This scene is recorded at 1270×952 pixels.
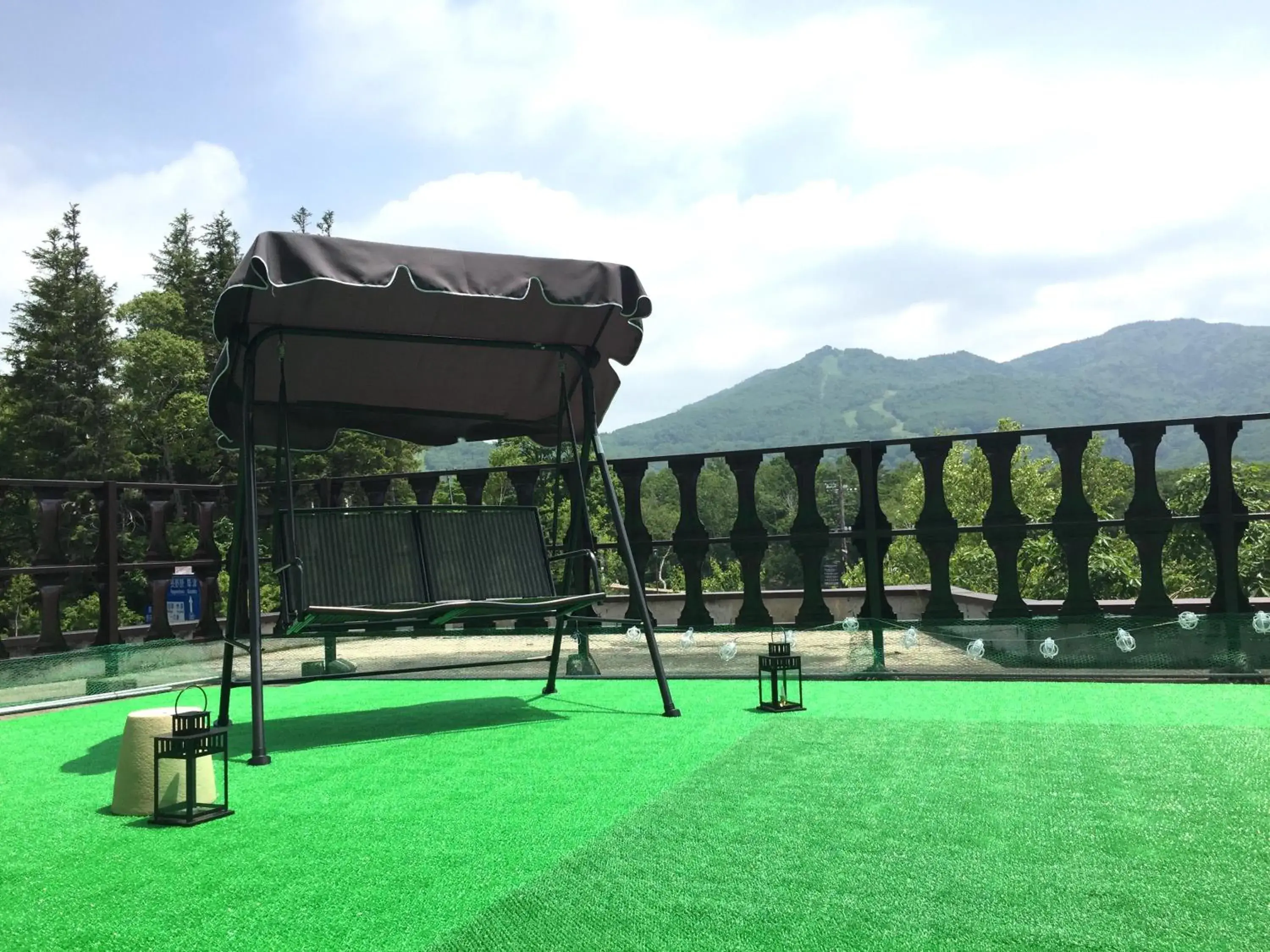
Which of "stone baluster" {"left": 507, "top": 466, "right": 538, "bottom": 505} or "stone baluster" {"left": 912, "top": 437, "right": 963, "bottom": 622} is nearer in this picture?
"stone baluster" {"left": 912, "top": 437, "right": 963, "bottom": 622}

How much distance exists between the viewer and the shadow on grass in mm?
4832

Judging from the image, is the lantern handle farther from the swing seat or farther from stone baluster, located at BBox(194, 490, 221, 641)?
stone baluster, located at BBox(194, 490, 221, 641)

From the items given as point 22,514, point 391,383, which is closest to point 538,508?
point 391,383

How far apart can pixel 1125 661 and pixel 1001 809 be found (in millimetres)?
3573

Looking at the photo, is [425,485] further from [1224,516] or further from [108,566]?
[1224,516]

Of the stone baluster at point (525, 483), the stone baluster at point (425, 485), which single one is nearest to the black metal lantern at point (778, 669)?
the stone baluster at point (525, 483)

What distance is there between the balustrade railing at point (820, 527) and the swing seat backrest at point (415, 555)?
0.39 meters

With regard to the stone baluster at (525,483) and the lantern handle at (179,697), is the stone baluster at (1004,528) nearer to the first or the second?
the stone baluster at (525,483)

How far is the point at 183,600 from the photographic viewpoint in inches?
335

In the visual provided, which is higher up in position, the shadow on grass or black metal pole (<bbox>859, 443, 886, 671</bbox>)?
black metal pole (<bbox>859, 443, 886, 671</bbox>)

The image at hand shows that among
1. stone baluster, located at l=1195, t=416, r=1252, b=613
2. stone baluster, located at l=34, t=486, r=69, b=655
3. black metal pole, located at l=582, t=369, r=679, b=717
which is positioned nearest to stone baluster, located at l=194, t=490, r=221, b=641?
stone baluster, located at l=34, t=486, r=69, b=655

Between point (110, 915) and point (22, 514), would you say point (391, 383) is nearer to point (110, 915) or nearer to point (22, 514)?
point (110, 915)

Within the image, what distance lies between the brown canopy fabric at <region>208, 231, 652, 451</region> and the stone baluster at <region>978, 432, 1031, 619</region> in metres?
2.63

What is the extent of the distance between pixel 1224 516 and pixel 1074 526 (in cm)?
89
